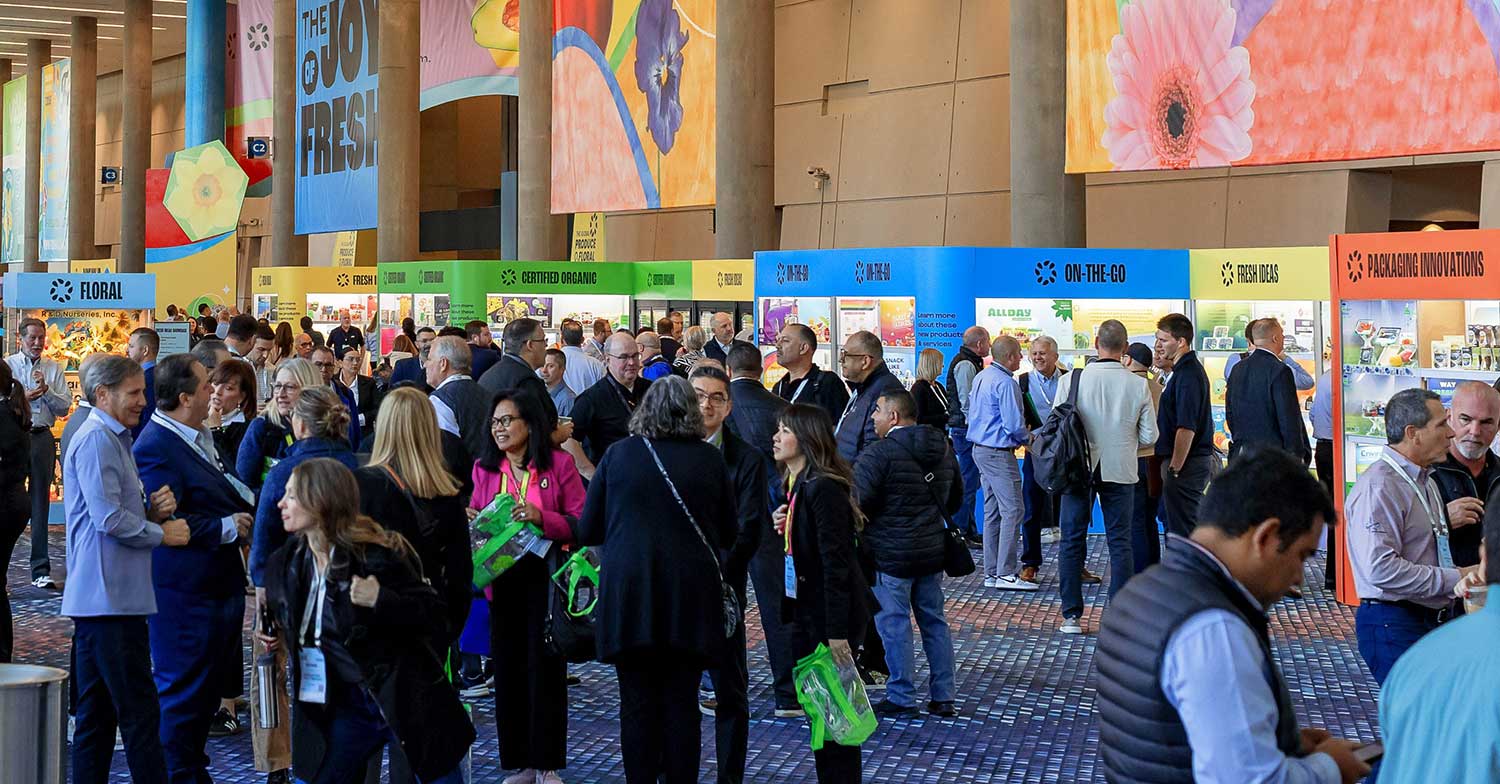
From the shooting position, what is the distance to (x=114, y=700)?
172 inches

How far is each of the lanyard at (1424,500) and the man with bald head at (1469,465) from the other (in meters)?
0.05

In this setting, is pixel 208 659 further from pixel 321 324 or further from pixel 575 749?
pixel 321 324

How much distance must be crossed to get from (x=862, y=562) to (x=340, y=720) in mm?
2182

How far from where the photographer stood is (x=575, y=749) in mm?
5684

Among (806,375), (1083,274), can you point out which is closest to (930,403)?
(806,375)

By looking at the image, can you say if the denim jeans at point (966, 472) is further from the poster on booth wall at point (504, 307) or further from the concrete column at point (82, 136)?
the concrete column at point (82, 136)

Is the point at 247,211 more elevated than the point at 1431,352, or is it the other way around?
the point at 247,211

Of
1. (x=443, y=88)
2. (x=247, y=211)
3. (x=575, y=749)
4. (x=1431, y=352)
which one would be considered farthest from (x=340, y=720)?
(x=247, y=211)

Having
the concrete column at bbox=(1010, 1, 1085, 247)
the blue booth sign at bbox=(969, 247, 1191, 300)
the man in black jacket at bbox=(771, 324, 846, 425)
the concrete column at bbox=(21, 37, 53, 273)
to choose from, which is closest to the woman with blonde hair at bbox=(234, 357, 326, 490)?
the man in black jacket at bbox=(771, 324, 846, 425)

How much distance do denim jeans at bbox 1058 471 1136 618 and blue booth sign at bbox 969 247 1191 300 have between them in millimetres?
3330

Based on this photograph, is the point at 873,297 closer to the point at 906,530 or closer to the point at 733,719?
the point at 906,530

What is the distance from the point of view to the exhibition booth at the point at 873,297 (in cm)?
1095

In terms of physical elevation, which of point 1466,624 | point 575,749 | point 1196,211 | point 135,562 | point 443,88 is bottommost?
point 575,749

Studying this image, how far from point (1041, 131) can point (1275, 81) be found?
244cm
